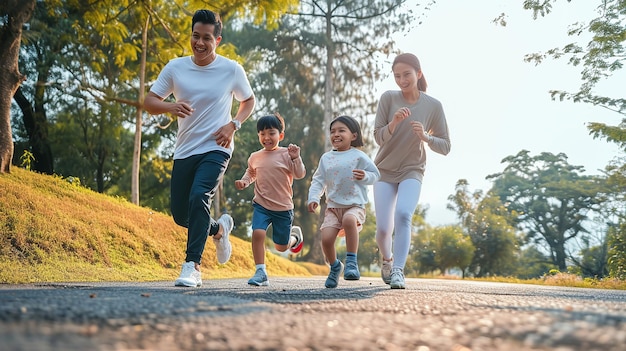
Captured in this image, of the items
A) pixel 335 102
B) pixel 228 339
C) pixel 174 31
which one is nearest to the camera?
pixel 228 339

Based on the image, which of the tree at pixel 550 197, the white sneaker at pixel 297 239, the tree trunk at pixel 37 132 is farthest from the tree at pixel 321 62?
the tree at pixel 550 197

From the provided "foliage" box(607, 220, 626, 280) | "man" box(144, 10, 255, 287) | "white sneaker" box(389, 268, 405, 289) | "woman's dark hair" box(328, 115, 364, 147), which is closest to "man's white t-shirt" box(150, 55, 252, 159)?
"man" box(144, 10, 255, 287)

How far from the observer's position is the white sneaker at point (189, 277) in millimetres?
4566

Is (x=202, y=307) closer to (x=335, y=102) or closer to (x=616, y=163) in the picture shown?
(x=335, y=102)

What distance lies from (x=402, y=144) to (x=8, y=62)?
7.42m

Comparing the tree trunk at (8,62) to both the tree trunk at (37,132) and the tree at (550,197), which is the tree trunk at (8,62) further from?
the tree at (550,197)

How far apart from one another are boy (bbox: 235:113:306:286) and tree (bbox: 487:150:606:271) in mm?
43045

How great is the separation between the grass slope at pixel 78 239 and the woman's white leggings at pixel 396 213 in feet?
10.0

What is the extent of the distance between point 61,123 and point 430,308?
21051 mm

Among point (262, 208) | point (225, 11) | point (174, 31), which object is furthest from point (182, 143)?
point (174, 31)

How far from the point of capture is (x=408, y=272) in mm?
48844

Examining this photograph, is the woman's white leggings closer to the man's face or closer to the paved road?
the man's face

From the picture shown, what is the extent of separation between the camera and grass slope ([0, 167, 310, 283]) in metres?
6.30

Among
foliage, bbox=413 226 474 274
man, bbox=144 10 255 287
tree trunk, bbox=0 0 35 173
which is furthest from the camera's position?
foliage, bbox=413 226 474 274
